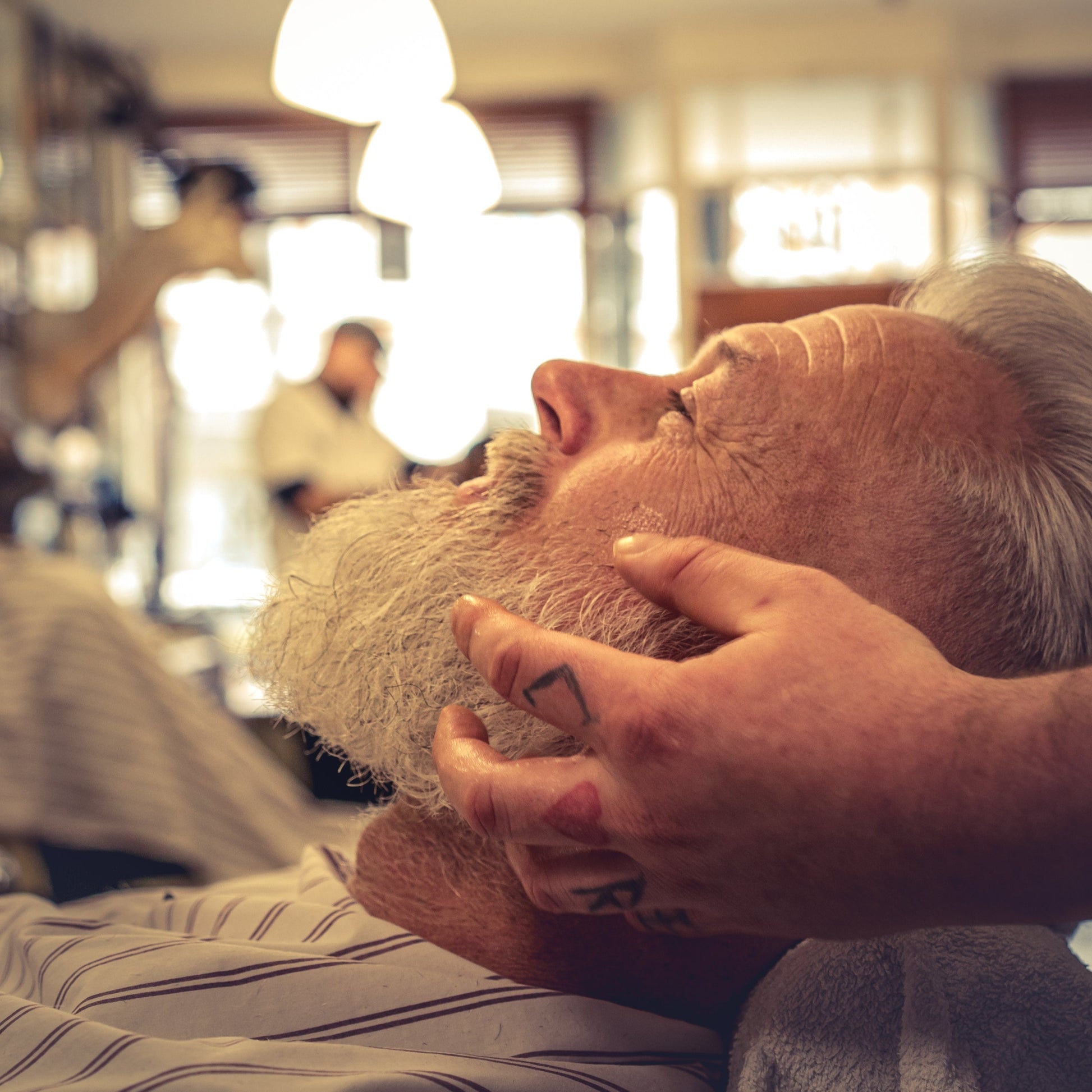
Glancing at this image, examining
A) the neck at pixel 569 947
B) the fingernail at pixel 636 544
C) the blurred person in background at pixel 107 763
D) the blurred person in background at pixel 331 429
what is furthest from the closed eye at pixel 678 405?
the blurred person in background at pixel 331 429

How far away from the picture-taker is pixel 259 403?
574 centimetres

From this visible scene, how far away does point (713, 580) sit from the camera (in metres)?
0.57

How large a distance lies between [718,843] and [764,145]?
18.0ft

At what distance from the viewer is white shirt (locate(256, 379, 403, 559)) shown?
384 cm

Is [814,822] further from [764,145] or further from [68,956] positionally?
[764,145]

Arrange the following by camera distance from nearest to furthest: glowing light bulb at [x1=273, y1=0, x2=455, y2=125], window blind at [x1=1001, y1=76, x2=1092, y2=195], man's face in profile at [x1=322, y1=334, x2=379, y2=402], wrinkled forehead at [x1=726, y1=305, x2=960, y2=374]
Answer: wrinkled forehead at [x1=726, y1=305, x2=960, y2=374] < glowing light bulb at [x1=273, y1=0, x2=455, y2=125] < man's face in profile at [x1=322, y1=334, x2=379, y2=402] < window blind at [x1=1001, y1=76, x2=1092, y2=195]

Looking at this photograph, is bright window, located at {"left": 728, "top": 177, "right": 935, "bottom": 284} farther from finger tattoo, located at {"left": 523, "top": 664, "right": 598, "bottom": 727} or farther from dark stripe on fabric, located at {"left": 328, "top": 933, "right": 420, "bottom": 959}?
finger tattoo, located at {"left": 523, "top": 664, "right": 598, "bottom": 727}

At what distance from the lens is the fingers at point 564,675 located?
0.54 metres

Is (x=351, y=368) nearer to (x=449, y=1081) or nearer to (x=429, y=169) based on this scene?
(x=429, y=169)

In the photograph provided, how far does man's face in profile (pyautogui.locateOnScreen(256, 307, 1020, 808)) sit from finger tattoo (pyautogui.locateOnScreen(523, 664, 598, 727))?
18cm

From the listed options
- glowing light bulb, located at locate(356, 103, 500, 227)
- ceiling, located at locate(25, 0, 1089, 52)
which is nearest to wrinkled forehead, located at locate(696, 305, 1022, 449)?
glowing light bulb, located at locate(356, 103, 500, 227)

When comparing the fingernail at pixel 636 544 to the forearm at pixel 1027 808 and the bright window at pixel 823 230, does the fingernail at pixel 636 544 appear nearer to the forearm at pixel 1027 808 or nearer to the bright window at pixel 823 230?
the forearm at pixel 1027 808

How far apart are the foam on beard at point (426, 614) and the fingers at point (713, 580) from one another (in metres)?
0.15

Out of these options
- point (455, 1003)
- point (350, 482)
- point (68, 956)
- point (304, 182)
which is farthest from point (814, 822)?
point (304, 182)
